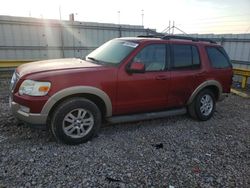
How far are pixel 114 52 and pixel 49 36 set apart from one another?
723 centimetres

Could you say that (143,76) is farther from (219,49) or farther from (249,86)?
(249,86)

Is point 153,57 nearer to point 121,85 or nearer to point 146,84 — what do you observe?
point 146,84

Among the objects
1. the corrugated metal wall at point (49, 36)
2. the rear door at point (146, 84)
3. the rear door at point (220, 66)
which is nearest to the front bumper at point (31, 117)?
the rear door at point (146, 84)

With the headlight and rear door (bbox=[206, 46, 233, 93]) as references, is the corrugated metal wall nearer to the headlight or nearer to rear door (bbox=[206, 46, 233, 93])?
the headlight

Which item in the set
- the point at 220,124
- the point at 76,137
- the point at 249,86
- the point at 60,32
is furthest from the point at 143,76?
the point at 60,32

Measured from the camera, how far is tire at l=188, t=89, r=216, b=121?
5.27 meters

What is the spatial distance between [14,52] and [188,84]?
8.20 m

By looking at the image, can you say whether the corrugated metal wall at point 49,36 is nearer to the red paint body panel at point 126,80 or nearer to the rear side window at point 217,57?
the red paint body panel at point 126,80

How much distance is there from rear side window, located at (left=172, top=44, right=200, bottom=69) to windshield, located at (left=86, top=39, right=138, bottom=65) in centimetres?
94

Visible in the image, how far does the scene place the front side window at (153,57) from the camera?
14.3 ft

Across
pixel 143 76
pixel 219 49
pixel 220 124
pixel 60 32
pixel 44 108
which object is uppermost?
pixel 60 32

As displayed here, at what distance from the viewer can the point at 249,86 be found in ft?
30.9

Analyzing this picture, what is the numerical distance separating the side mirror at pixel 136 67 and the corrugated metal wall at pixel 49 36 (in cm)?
778

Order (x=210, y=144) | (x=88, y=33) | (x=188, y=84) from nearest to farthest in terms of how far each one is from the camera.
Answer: (x=210, y=144)
(x=188, y=84)
(x=88, y=33)
